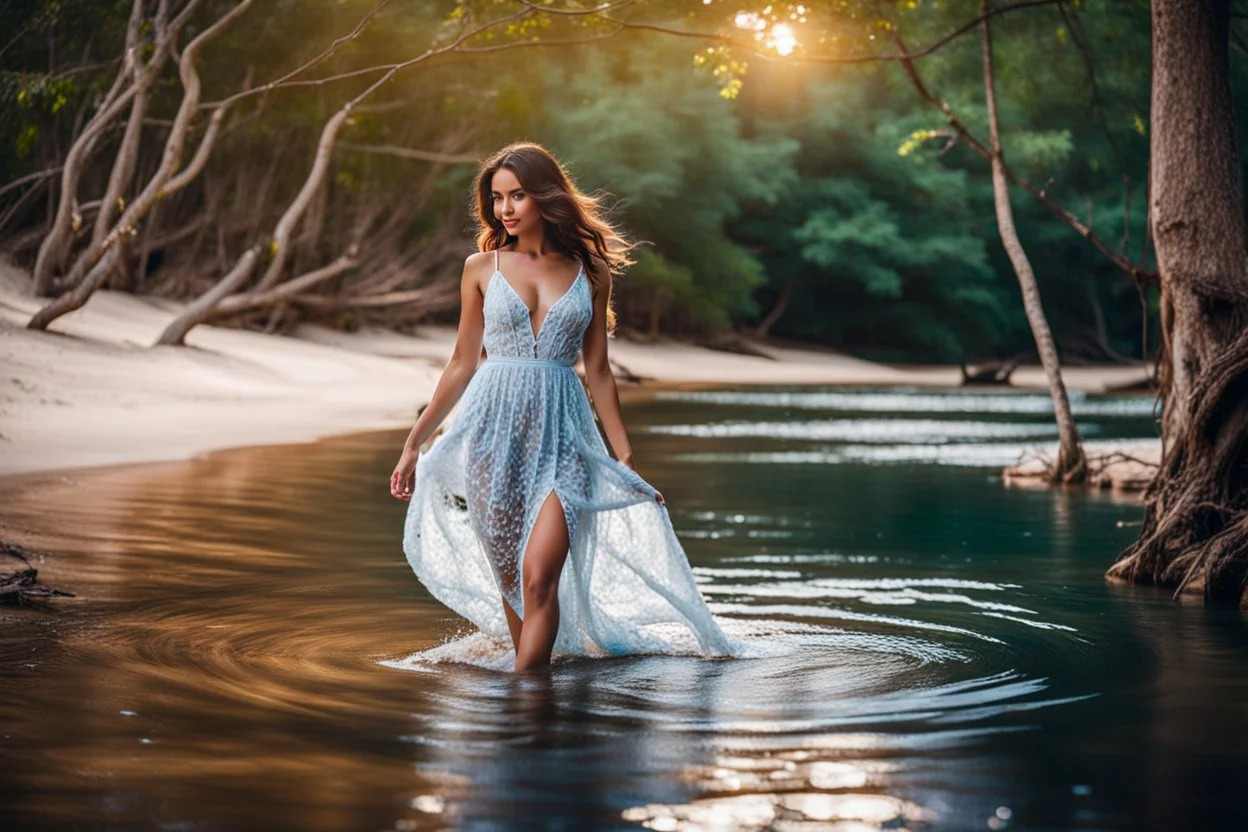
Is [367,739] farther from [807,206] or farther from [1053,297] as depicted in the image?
[1053,297]

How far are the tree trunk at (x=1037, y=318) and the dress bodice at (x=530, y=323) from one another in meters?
8.33

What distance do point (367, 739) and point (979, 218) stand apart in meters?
49.1

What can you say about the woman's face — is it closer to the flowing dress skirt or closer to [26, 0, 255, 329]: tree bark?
the flowing dress skirt

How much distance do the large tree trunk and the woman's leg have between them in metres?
3.68

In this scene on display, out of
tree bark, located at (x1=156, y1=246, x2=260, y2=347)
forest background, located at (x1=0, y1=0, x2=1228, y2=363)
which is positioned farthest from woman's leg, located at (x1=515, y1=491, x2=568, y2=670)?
tree bark, located at (x1=156, y1=246, x2=260, y2=347)

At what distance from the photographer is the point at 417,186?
1383 inches

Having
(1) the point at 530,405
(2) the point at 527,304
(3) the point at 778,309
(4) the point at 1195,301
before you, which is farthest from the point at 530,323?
(3) the point at 778,309

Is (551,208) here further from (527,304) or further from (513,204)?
(527,304)

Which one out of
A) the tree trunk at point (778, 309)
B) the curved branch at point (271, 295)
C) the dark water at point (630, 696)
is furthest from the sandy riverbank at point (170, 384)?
A: the tree trunk at point (778, 309)

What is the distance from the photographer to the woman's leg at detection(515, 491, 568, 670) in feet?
19.4

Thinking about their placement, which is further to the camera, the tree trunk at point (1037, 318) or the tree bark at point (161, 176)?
the tree bark at point (161, 176)

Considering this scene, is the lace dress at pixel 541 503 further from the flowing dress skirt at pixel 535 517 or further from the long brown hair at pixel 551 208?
the long brown hair at pixel 551 208

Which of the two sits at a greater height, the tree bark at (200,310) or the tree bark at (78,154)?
the tree bark at (78,154)

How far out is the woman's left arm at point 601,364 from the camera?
606 cm
